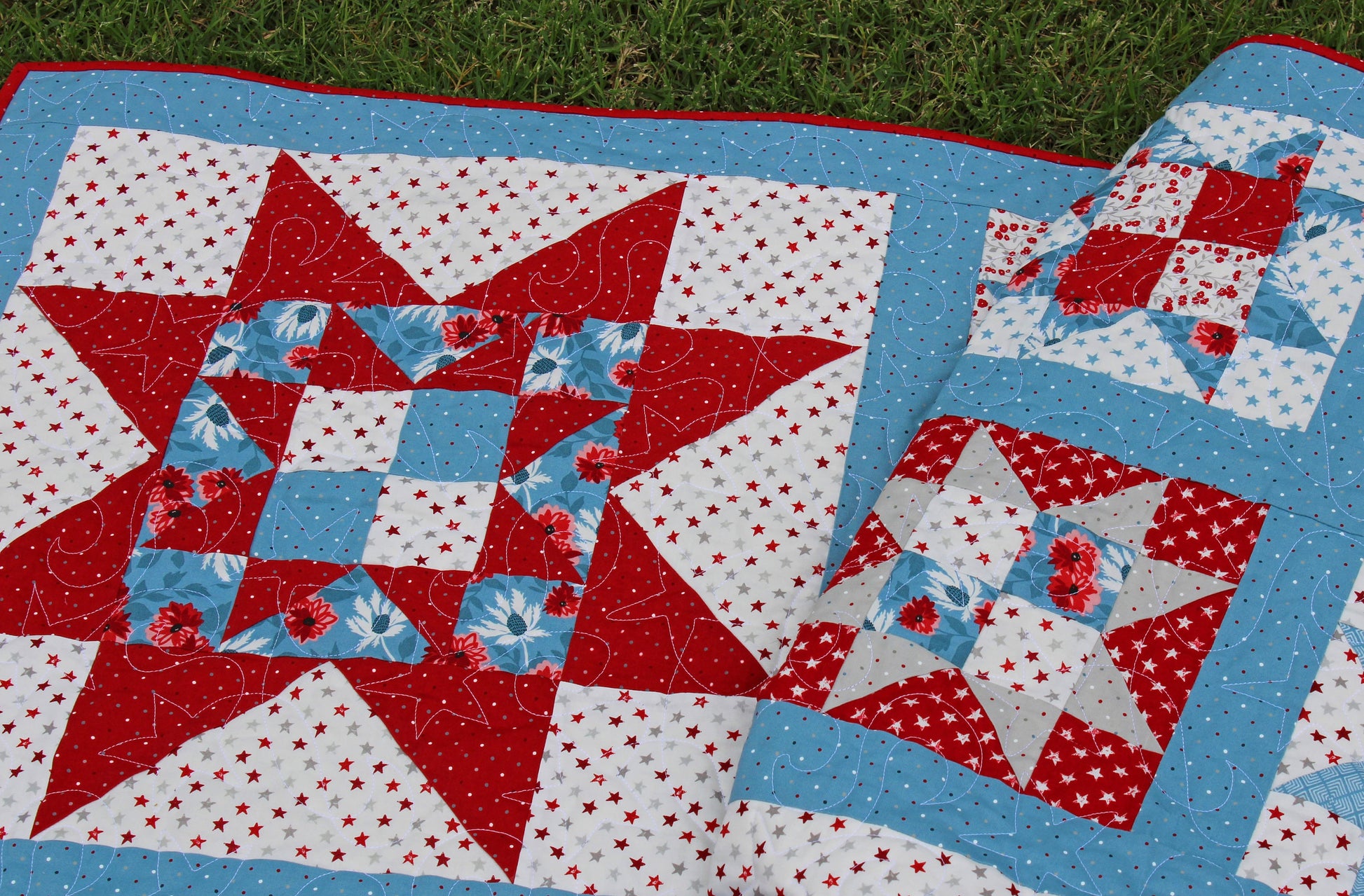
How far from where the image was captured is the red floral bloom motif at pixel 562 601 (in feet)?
4.36

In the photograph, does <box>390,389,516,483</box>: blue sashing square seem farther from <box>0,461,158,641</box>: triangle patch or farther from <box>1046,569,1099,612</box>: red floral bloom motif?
<box>1046,569,1099,612</box>: red floral bloom motif

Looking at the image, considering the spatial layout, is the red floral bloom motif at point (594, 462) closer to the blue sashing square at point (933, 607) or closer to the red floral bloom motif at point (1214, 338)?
the blue sashing square at point (933, 607)

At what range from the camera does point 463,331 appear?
1.48 m

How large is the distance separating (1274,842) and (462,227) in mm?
1266

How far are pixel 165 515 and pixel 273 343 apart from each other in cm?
27

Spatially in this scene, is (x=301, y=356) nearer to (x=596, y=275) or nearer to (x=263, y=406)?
(x=263, y=406)

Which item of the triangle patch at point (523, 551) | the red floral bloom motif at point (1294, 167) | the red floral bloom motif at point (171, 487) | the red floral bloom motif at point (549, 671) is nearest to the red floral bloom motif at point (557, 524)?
the triangle patch at point (523, 551)

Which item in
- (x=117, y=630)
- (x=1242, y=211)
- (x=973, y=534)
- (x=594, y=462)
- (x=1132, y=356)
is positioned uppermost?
(x=1242, y=211)

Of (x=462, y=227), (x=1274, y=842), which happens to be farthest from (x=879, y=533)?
(x=462, y=227)

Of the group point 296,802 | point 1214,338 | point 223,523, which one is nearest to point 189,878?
point 296,802

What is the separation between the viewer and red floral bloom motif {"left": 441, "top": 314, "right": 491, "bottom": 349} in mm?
1477

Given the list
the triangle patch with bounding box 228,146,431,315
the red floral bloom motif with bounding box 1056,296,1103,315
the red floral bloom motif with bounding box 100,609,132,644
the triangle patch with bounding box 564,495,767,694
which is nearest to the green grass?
the triangle patch with bounding box 228,146,431,315

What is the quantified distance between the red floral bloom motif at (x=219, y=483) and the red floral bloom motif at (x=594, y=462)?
45cm

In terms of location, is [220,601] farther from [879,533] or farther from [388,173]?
[879,533]
